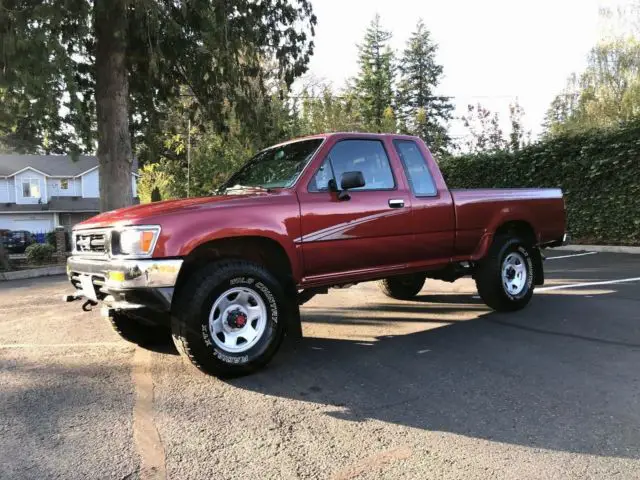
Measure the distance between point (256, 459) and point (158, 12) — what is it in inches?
352

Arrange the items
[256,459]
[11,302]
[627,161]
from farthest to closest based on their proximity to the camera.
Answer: [627,161]
[11,302]
[256,459]

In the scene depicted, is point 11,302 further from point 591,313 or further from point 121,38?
point 591,313

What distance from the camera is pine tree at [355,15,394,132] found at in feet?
158

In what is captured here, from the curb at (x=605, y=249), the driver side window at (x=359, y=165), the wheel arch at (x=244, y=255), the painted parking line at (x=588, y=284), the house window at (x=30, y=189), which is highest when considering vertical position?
the house window at (x=30, y=189)

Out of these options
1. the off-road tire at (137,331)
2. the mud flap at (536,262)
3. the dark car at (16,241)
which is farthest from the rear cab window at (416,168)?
the dark car at (16,241)

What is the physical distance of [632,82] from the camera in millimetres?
24859

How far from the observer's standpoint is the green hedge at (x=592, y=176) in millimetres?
13398

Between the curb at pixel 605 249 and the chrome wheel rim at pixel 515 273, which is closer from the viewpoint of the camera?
the chrome wheel rim at pixel 515 273

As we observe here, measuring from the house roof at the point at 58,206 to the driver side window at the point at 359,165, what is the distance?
3973 cm

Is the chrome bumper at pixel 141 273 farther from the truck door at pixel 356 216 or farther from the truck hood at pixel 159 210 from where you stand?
the truck door at pixel 356 216

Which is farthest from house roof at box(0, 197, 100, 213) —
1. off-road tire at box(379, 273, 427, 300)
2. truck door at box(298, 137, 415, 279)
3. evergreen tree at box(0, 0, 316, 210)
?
truck door at box(298, 137, 415, 279)

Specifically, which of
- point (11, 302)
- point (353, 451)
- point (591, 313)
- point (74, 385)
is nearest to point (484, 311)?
point (591, 313)

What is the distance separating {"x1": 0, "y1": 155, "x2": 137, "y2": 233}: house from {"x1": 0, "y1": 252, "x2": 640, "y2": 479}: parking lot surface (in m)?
39.8

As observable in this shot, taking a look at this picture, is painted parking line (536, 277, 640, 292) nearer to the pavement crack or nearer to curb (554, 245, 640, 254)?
curb (554, 245, 640, 254)
